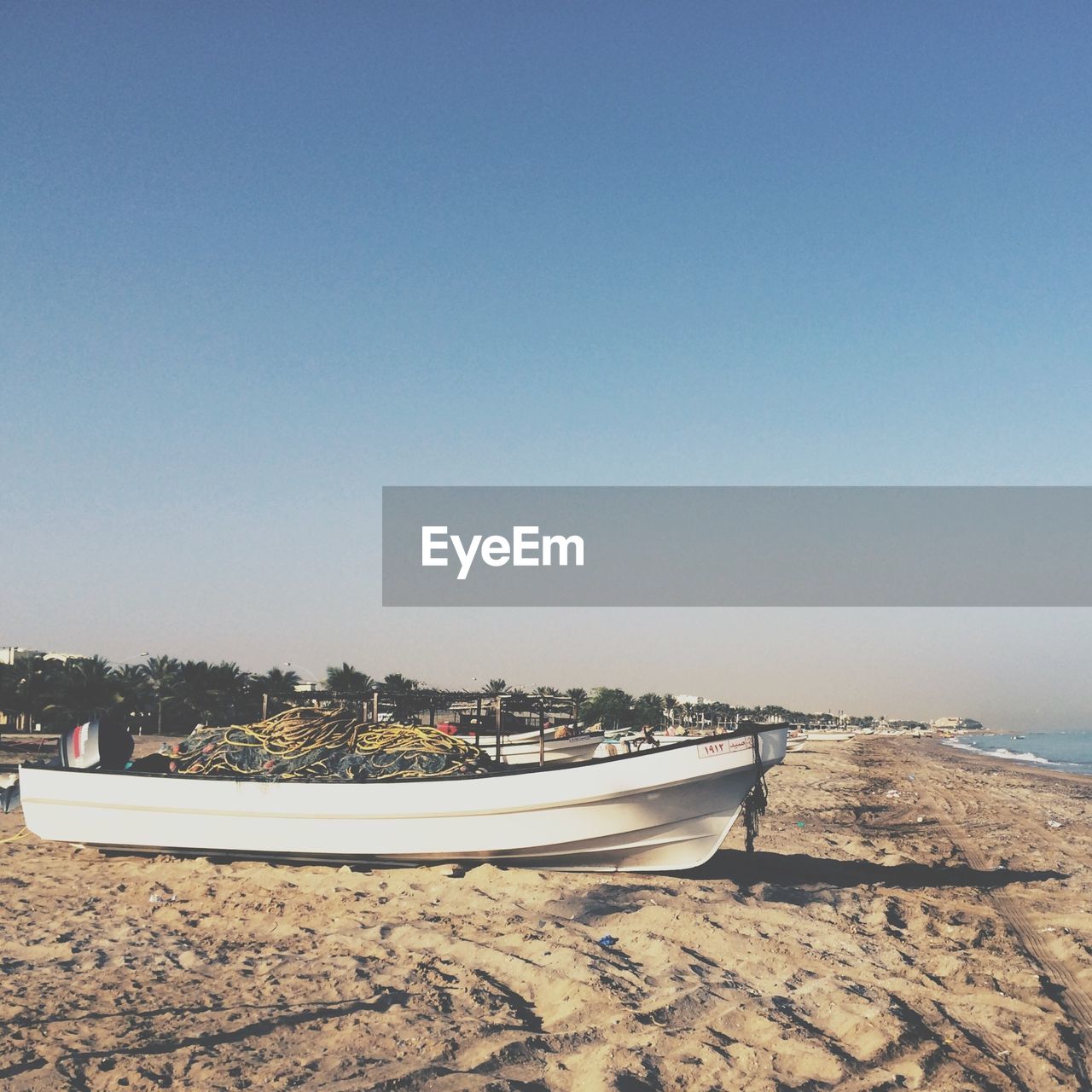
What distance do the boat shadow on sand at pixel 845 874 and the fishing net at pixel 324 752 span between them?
13.2 feet

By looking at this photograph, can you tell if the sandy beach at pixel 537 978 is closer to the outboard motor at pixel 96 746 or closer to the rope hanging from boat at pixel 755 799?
the rope hanging from boat at pixel 755 799

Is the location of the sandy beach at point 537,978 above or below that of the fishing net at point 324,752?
below

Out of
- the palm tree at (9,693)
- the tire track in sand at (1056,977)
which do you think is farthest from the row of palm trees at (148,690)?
the tire track in sand at (1056,977)

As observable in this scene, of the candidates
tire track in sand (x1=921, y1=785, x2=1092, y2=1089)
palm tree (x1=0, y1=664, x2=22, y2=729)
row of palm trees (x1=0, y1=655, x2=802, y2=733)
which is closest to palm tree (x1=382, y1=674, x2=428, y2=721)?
tire track in sand (x1=921, y1=785, x2=1092, y2=1089)

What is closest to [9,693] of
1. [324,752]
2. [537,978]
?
Result: [324,752]

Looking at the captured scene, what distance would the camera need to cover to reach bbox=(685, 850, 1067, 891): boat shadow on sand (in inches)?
474

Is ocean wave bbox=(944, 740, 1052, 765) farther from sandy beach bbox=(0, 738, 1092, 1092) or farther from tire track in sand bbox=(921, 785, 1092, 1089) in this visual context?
sandy beach bbox=(0, 738, 1092, 1092)

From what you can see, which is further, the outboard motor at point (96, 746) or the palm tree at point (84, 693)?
the palm tree at point (84, 693)

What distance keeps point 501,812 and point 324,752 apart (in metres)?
3.10

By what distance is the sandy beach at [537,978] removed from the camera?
18.2 ft

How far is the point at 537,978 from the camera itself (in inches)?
284

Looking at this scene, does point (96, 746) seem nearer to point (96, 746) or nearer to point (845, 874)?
point (96, 746)

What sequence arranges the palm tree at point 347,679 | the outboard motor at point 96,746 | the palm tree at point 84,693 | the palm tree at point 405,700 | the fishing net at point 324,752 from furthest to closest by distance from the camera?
1. the palm tree at point 347,679
2. the palm tree at point 84,693
3. the palm tree at point 405,700
4. the outboard motor at point 96,746
5. the fishing net at point 324,752

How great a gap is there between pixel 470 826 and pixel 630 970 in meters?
4.53
